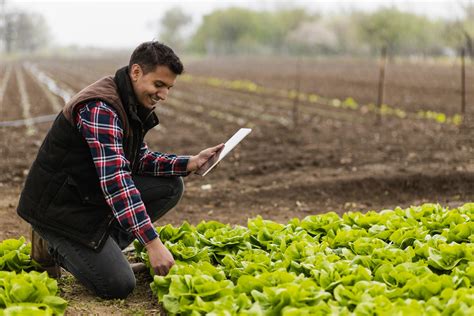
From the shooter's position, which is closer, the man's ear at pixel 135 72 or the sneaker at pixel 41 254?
the man's ear at pixel 135 72

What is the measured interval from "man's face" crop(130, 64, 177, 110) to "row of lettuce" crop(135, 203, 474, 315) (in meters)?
1.03

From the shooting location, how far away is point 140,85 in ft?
12.1

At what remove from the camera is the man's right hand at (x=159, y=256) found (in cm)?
A: 356

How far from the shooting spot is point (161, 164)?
14.5ft

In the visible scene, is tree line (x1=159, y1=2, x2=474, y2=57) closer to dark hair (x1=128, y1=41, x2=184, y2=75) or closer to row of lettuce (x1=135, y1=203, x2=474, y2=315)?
row of lettuce (x1=135, y1=203, x2=474, y2=315)

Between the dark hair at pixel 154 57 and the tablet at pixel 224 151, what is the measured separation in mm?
630

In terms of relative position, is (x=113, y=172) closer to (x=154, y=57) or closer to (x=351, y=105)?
(x=154, y=57)

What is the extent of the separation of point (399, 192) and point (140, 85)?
4.68m

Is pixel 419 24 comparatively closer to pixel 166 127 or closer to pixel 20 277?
pixel 166 127

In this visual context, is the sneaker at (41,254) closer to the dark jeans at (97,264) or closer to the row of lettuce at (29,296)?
the dark jeans at (97,264)

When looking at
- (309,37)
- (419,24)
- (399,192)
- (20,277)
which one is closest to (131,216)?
(20,277)

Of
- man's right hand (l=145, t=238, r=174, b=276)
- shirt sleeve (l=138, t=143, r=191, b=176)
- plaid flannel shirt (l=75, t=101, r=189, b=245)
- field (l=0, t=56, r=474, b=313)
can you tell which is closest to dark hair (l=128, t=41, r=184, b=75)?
plaid flannel shirt (l=75, t=101, r=189, b=245)

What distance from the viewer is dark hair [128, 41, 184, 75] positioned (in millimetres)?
3631

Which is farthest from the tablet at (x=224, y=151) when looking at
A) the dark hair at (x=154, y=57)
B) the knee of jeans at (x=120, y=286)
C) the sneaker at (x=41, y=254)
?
the sneaker at (x=41, y=254)
